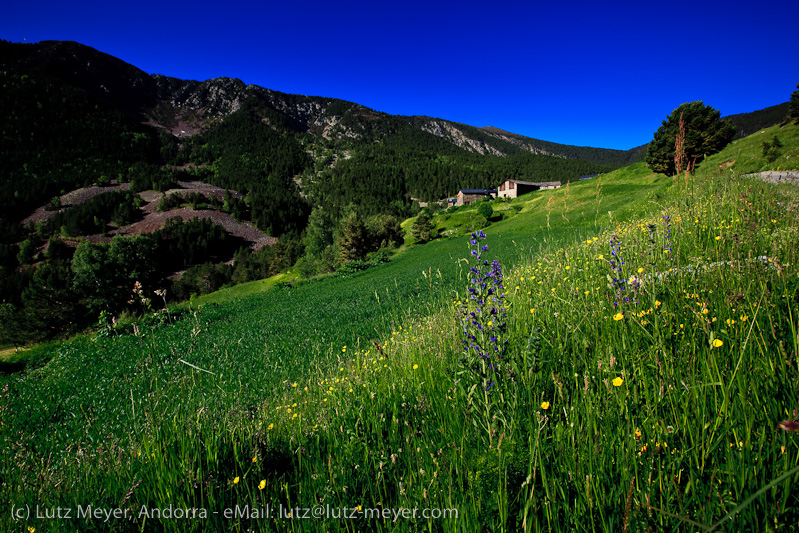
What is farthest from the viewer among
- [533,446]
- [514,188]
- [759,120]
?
[759,120]

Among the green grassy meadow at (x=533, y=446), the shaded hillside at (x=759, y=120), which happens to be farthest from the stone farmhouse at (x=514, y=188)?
the shaded hillside at (x=759, y=120)

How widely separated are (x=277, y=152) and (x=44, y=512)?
696 feet

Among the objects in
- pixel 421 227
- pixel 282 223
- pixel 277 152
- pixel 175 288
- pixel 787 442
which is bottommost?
pixel 175 288

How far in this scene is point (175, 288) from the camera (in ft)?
204

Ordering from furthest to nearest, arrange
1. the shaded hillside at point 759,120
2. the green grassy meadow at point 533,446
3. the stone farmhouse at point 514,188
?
the shaded hillside at point 759,120 → the stone farmhouse at point 514,188 → the green grassy meadow at point 533,446

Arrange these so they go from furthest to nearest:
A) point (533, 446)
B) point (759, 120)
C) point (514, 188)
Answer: point (759, 120) → point (514, 188) → point (533, 446)

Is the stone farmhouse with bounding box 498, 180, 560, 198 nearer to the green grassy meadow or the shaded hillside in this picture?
the green grassy meadow

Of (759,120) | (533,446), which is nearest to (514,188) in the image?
(533,446)

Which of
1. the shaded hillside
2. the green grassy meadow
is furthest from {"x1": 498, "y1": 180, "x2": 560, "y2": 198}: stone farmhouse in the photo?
the shaded hillside

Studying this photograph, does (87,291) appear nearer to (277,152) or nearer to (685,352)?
(685,352)

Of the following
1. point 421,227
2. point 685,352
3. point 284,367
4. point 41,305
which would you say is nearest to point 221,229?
point 41,305

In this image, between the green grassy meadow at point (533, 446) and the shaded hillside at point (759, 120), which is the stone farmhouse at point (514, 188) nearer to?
the green grassy meadow at point (533, 446)

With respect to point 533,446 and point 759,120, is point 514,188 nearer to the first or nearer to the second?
point 533,446

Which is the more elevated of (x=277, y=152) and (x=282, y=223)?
(x=277, y=152)
